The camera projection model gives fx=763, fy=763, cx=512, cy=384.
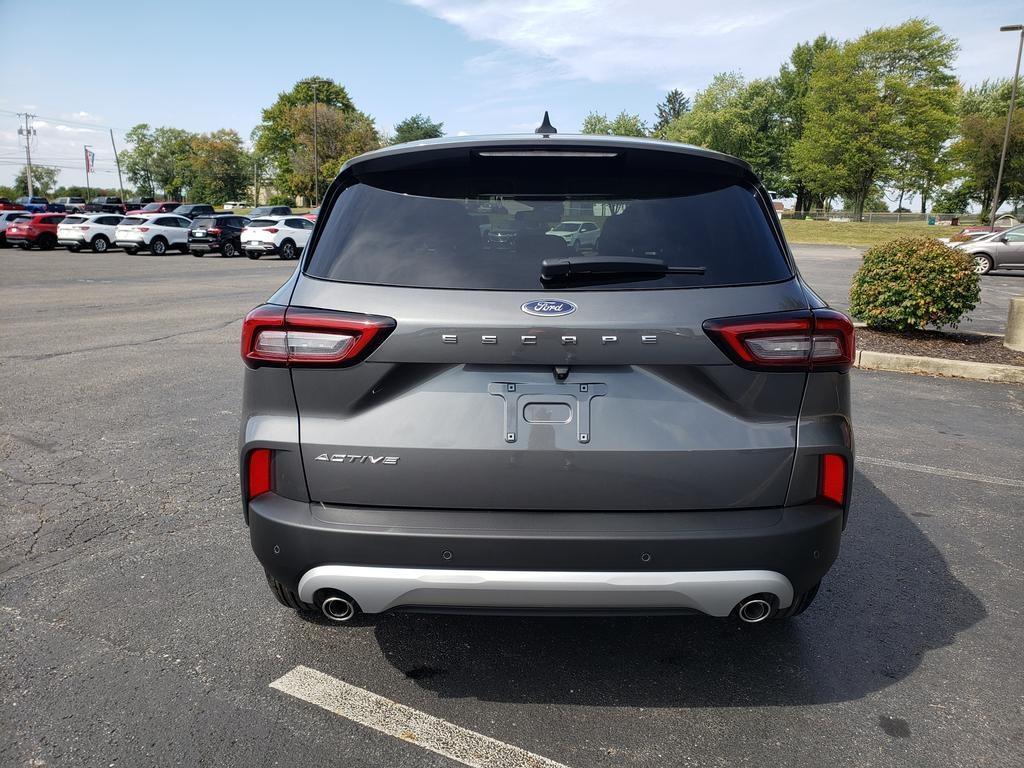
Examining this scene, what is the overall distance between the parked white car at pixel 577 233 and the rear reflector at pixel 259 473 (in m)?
1.18

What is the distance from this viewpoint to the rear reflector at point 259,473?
2.48 meters

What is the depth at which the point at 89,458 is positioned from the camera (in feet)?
17.1

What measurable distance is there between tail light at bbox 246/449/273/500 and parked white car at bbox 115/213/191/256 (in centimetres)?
3366

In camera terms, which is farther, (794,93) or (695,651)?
(794,93)

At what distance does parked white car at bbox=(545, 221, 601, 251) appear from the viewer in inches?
98.7

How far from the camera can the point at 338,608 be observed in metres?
2.48

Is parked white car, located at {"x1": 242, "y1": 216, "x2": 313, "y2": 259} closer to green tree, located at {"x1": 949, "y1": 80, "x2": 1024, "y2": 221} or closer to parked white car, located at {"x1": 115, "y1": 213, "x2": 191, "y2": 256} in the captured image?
parked white car, located at {"x1": 115, "y1": 213, "x2": 191, "y2": 256}

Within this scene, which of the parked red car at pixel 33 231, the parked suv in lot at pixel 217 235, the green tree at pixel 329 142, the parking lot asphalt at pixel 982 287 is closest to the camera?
the parking lot asphalt at pixel 982 287

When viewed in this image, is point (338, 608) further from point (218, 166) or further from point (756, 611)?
point (218, 166)

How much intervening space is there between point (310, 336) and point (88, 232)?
36028 mm

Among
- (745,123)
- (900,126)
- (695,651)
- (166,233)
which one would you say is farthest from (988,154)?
(695,651)

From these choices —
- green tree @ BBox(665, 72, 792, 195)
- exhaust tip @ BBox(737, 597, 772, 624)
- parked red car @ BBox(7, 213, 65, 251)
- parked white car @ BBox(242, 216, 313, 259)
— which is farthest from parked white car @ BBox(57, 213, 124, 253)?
green tree @ BBox(665, 72, 792, 195)

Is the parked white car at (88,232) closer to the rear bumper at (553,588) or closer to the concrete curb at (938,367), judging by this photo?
the concrete curb at (938,367)

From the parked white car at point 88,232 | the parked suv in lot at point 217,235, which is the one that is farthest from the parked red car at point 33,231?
the parked suv in lot at point 217,235
